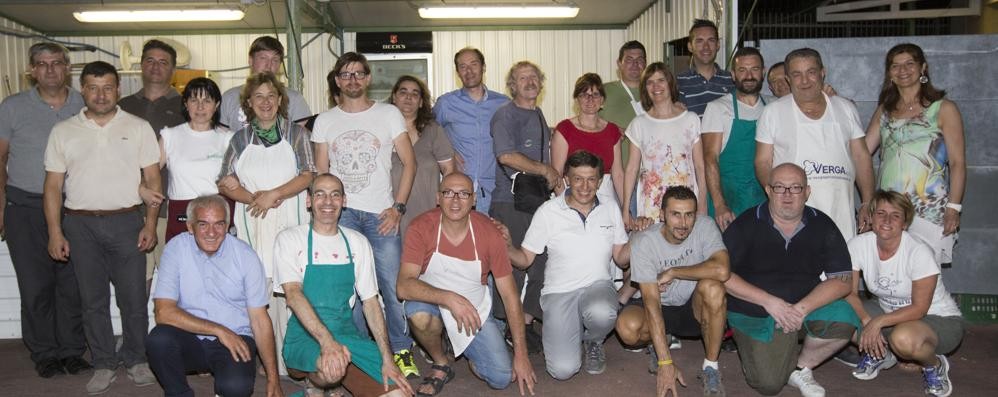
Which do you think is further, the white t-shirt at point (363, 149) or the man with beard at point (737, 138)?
the man with beard at point (737, 138)

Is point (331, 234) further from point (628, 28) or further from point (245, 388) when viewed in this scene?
point (628, 28)

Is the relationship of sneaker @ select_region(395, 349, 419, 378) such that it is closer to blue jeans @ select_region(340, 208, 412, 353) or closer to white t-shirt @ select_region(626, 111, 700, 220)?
blue jeans @ select_region(340, 208, 412, 353)

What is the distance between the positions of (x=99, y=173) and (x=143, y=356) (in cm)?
105

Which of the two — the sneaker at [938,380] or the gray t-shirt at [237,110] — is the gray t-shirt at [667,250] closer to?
the sneaker at [938,380]

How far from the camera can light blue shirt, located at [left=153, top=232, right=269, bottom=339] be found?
409cm

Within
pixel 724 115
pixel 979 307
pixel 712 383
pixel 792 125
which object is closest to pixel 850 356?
pixel 712 383

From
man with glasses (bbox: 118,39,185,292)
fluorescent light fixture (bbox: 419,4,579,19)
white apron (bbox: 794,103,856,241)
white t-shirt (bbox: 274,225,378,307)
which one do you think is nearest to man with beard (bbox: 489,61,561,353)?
white t-shirt (bbox: 274,225,378,307)

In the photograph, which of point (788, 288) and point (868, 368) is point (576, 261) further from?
point (868, 368)

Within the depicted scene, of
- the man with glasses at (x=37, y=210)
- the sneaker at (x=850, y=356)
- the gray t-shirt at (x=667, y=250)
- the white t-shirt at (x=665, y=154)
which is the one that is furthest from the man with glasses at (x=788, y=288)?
the man with glasses at (x=37, y=210)

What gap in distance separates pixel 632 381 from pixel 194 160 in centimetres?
268

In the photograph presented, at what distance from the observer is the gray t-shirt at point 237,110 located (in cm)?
515

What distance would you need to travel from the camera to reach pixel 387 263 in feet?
16.1

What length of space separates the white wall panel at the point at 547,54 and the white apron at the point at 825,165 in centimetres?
711

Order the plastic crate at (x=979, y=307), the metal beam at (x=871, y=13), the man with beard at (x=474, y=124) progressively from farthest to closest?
the metal beam at (x=871, y=13) → the plastic crate at (x=979, y=307) → the man with beard at (x=474, y=124)
